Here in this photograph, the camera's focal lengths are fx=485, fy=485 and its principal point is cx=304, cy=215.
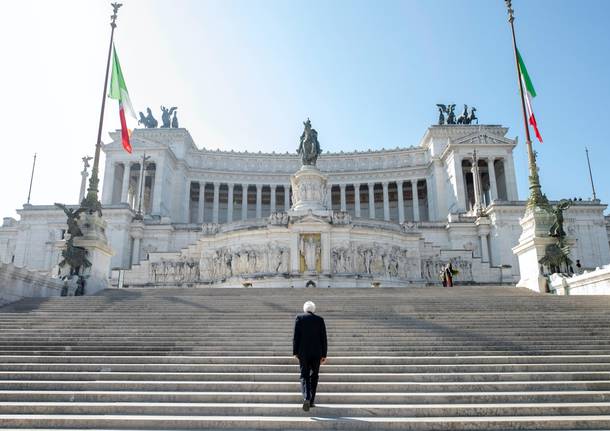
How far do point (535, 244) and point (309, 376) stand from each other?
49.6 feet

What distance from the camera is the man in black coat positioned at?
24.7 feet

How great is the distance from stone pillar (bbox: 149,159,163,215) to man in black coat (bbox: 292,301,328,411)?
55.2 metres

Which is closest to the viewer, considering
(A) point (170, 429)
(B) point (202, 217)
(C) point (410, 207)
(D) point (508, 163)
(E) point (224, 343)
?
(A) point (170, 429)

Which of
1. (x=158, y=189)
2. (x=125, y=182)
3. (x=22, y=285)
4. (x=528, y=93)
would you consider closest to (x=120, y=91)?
(x=22, y=285)

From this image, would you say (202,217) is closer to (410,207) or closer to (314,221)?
(410,207)

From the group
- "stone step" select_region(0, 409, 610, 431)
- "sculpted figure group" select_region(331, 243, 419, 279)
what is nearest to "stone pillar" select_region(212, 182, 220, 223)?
"sculpted figure group" select_region(331, 243, 419, 279)

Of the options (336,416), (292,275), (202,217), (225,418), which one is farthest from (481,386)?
(202,217)

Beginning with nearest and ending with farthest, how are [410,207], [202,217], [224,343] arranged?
[224,343], [202,217], [410,207]

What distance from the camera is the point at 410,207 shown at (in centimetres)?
7444

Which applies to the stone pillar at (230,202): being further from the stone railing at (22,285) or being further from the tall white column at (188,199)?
the stone railing at (22,285)

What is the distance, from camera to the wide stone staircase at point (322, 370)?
7.68 m

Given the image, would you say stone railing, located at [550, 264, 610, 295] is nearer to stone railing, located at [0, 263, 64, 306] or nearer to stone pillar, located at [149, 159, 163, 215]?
stone railing, located at [0, 263, 64, 306]

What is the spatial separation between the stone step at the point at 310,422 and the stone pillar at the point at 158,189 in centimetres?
5421

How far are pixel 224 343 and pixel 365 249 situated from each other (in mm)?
21757
